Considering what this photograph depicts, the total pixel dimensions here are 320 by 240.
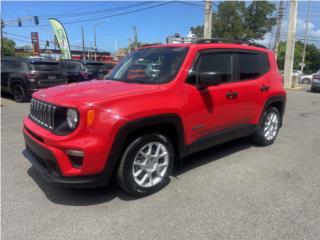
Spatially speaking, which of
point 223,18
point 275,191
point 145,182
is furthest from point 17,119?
point 223,18

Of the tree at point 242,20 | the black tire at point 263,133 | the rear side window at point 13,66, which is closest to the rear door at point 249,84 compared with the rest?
the black tire at point 263,133

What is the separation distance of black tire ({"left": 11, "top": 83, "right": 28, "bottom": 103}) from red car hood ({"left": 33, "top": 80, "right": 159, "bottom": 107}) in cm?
862

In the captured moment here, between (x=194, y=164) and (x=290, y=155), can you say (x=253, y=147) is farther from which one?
(x=194, y=164)

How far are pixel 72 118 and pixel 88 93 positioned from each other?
15.8 inches

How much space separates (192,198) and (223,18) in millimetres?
40456

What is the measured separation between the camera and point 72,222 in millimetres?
3088

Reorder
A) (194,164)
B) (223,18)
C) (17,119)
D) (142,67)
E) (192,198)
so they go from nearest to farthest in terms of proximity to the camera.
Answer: (192,198), (142,67), (194,164), (17,119), (223,18)

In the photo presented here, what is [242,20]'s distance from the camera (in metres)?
41.2

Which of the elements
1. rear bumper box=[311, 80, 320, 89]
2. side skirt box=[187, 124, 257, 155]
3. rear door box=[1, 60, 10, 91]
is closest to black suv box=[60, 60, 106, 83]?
rear door box=[1, 60, 10, 91]

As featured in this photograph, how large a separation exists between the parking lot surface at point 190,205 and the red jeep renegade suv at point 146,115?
A: 1.17 ft

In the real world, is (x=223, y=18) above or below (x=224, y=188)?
above

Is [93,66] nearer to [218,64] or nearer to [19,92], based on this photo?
[19,92]

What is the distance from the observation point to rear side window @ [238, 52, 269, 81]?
484 centimetres

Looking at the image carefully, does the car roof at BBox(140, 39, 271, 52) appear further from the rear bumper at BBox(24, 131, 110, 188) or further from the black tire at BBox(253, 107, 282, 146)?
the rear bumper at BBox(24, 131, 110, 188)
